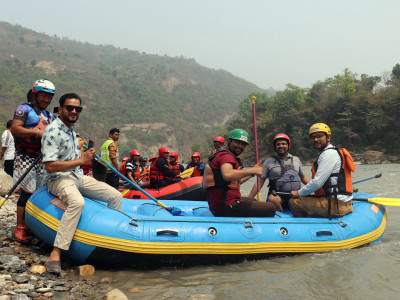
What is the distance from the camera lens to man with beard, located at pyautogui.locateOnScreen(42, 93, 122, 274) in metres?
3.52

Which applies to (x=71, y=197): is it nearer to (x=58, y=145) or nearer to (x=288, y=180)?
(x=58, y=145)

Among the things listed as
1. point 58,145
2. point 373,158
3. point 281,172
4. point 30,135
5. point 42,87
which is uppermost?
point 42,87

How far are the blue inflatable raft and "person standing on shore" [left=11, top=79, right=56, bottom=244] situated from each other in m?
0.24

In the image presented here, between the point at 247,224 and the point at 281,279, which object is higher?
the point at 247,224

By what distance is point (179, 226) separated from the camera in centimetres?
416

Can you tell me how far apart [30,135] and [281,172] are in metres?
3.47

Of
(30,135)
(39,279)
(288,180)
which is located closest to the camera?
(39,279)

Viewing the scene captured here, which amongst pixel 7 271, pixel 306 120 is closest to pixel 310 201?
pixel 7 271

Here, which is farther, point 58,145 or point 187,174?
point 187,174

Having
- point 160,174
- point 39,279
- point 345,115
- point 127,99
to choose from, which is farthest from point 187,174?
point 127,99

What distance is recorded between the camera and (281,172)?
5.30 m

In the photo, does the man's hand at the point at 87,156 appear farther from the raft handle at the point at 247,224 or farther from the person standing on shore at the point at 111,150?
the person standing on shore at the point at 111,150

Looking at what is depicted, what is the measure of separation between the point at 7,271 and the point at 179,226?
1.83 meters

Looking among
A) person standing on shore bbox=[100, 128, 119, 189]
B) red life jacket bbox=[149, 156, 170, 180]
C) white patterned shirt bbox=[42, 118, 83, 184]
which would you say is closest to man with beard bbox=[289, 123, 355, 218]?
white patterned shirt bbox=[42, 118, 83, 184]
